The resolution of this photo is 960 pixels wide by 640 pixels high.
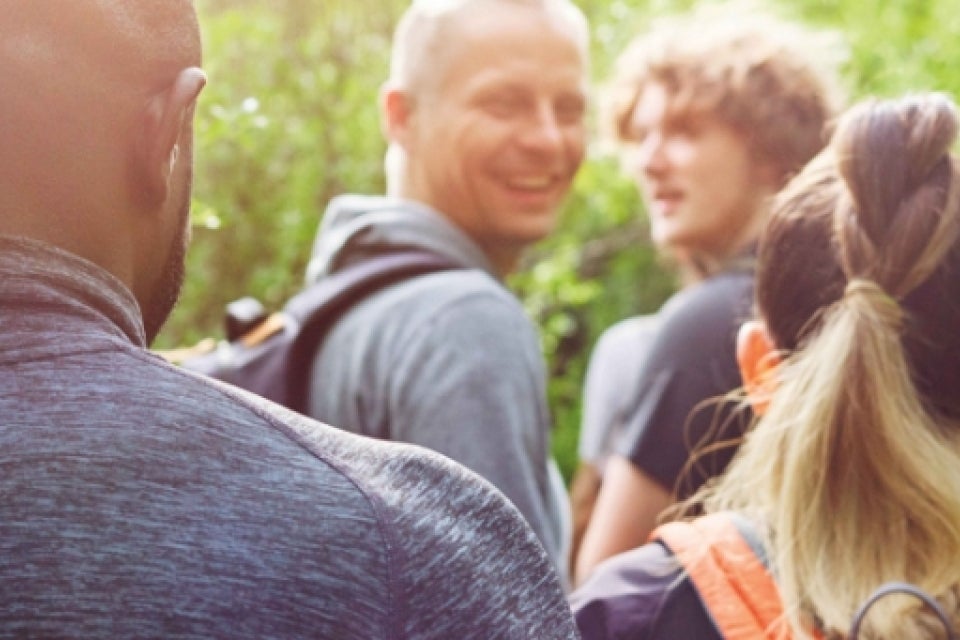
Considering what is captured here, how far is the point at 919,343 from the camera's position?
73.5 inches

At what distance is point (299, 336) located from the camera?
276 centimetres

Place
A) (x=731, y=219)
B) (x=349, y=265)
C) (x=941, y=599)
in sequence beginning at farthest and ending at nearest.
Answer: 1. (x=731, y=219)
2. (x=349, y=265)
3. (x=941, y=599)

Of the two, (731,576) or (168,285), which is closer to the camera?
(168,285)

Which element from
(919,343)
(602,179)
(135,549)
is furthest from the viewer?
(602,179)

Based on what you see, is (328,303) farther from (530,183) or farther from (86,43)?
(86,43)

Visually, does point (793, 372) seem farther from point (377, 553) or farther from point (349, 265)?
point (349, 265)

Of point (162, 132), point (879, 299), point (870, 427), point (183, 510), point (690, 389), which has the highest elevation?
point (162, 132)

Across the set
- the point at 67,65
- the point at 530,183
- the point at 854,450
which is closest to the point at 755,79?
the point at 530,183

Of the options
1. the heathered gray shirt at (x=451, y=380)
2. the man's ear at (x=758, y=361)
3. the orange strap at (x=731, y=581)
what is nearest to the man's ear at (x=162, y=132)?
the orange strap at (x=731, y=581)

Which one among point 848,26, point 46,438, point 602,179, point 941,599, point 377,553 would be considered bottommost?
point 602,179

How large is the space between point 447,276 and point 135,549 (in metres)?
1.64

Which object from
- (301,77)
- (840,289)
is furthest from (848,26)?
(840,289)

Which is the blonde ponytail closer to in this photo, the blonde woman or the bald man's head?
the blonde woman

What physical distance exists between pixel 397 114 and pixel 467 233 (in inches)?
11.6
